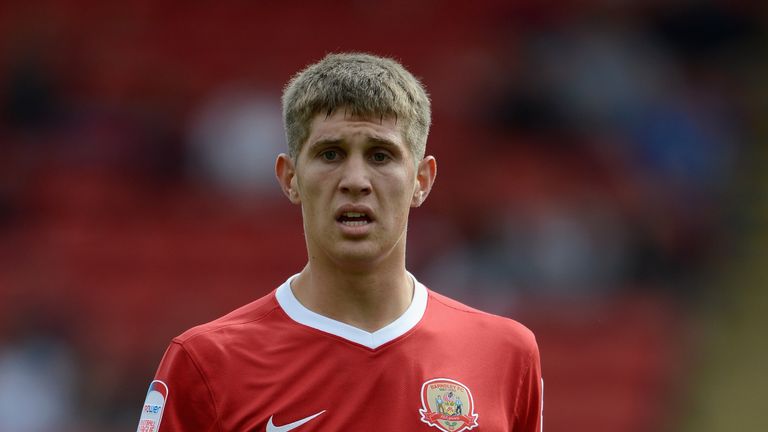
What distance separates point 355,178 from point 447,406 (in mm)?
644

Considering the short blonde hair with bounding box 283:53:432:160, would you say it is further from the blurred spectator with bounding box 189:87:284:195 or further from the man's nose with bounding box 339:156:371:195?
the blurred spectator with bounding box 189:87:284:195

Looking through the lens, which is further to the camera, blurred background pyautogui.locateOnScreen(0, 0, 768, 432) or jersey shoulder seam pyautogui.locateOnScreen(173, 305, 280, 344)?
blurred background pyautogui.locateOnScreen(0, 0, 768, 432)

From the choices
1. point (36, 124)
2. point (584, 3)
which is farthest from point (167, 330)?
point (584, 3)

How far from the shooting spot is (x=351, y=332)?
332 cm

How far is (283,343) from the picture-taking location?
10.8ft

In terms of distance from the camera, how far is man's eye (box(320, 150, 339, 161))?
10.8 feet

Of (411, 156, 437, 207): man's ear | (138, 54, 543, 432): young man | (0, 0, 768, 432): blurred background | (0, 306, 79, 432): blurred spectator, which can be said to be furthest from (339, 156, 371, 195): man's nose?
(0, 306, 79, 432): blurred spectator

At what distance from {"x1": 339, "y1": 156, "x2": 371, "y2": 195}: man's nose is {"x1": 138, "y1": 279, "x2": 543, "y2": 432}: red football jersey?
1.25ft

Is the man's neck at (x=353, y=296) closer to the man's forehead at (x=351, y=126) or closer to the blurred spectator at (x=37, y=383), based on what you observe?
the man's forehead at (x=351, y=126)

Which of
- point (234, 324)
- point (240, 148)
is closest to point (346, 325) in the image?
point (234, 324)

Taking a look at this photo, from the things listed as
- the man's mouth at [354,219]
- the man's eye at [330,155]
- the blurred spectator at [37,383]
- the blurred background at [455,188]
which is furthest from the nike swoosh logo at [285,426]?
the blurred spectator at [37,383]

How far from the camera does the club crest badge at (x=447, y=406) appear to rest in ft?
10.5

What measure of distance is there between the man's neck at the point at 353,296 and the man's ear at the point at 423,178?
207 millimetres

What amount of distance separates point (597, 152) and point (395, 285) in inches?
330
